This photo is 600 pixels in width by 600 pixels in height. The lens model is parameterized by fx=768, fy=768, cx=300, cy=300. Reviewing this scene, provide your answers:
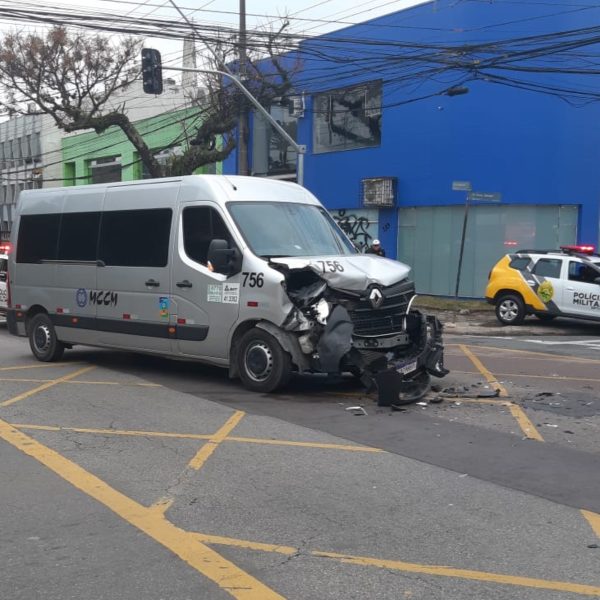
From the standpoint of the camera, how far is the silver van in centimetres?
855

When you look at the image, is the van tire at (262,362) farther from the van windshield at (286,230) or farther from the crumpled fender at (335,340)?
the van windshield at (286,230)

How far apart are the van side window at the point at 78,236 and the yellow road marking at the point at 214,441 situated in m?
4.14

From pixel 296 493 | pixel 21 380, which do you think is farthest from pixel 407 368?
pixel 21 380

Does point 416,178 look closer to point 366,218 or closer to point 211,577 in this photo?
point 366,218

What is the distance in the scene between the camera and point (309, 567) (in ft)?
13.8

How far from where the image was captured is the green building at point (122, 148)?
3259 centimetres

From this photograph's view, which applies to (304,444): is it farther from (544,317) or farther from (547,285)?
(544,317)

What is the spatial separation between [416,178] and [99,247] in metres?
15.9

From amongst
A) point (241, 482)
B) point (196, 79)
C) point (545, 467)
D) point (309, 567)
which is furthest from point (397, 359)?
point (196, 79)


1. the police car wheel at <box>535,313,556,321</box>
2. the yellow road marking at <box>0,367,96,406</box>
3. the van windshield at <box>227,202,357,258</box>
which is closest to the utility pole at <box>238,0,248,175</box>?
the police car wheel at <box>535,313,556,321</box>

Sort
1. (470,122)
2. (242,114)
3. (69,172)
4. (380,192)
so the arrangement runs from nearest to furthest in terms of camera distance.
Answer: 1. (470,122)
2. (242,114)
3. (380,192)
4. (69,172)

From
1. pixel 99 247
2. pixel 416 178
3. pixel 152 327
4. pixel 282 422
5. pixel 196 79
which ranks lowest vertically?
pixel 282 422

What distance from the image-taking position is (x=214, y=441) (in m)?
7.00

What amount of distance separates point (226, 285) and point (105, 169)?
33615mm
